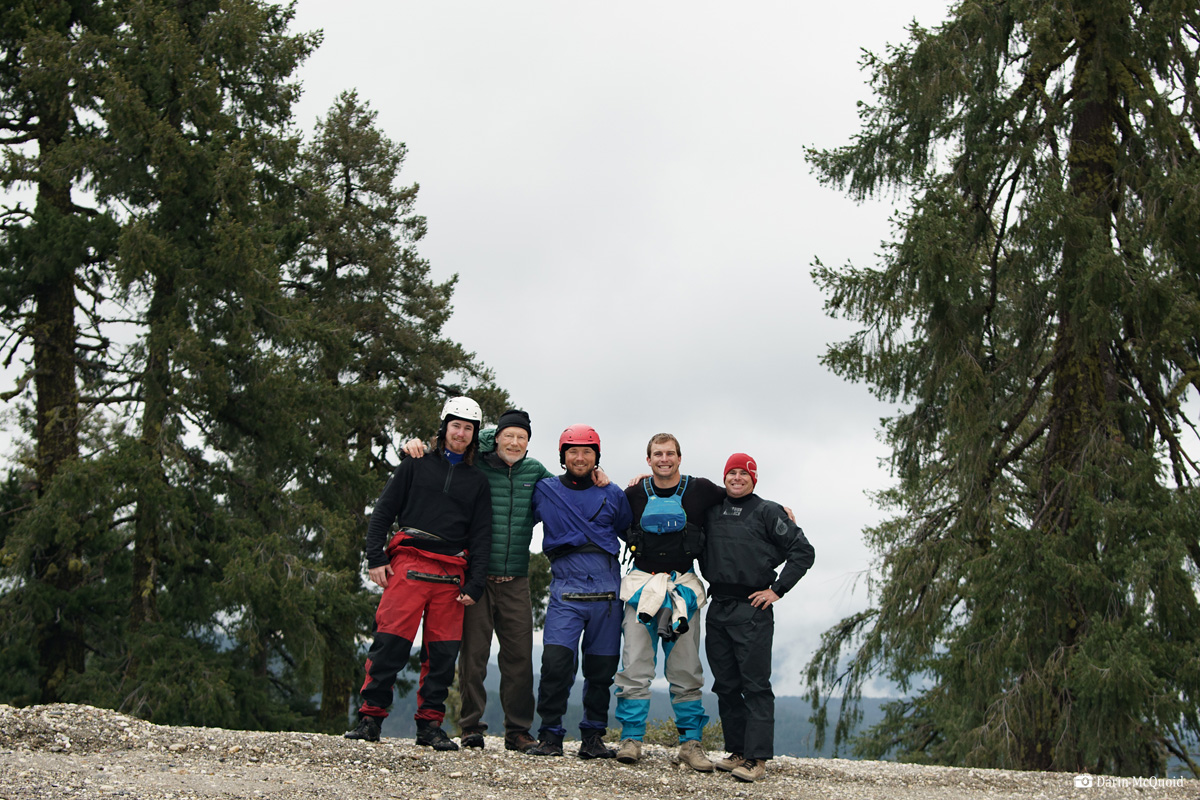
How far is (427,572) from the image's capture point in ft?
18.7

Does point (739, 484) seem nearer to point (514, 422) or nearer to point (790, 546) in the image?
point (790, 546)

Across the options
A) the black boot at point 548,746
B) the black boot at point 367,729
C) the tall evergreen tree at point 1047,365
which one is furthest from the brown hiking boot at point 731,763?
the tall evergreen tree at point 1047,365

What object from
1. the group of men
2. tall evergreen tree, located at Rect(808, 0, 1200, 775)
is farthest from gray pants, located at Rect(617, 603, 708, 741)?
tall evergreen tree, located at Rect(808, 0, 1200, 775)

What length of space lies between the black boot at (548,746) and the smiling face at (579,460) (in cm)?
168

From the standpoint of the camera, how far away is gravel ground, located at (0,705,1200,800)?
4578mm

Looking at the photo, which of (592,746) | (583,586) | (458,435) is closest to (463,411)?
(458,435)

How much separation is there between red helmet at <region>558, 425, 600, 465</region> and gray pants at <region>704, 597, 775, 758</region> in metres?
1.26

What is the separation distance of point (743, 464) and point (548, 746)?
219cm

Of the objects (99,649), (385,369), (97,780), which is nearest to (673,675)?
(97,780)

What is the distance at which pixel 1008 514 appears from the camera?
41.8 feet

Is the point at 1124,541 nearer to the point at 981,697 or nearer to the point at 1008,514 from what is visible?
the point at 981,697

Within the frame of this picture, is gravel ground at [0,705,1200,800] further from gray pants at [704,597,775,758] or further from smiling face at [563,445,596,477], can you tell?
smiling face at [563,445,596,477]

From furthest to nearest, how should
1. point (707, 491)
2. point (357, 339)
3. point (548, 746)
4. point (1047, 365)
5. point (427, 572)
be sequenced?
point (357, 339) < point (1047, 365) < point (707, 491) < point (548, 746) < point (427, 572)

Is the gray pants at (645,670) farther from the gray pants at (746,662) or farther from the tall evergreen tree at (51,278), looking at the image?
the tall evergreen tree at (51,278)
